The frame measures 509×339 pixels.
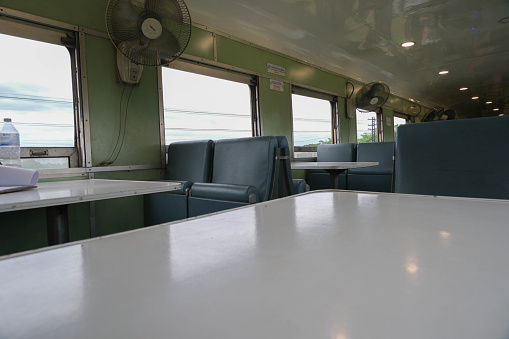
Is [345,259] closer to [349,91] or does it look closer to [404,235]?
[404,235]

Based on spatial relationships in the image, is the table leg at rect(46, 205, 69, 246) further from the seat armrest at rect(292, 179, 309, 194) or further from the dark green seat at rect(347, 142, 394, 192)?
the dark green seat at rect(347, 142, 394, 192)

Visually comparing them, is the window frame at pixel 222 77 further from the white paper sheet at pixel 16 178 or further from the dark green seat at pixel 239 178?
the white paper sheet at pixel 16 178

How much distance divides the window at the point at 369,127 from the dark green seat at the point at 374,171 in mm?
2254

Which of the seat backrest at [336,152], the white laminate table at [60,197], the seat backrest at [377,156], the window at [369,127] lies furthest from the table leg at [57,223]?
the window at [369,127]

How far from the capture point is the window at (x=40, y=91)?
2.58 m

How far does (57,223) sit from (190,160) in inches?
61.7

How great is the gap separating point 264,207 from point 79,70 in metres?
2.83

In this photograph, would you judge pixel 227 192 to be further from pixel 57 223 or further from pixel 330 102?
pixel 330 102

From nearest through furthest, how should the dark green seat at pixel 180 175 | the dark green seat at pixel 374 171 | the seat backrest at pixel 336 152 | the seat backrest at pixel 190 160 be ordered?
1. the dark green seat at pixel 180 175
2. the seat backrest at pixel 190 160
3. the dark green seat at pixel 374 171
4. the seat backrest at pixel 336 152

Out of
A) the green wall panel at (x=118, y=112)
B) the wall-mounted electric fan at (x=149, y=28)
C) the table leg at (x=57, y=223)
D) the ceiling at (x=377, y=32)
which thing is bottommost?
the table leg at (x=57, y=223)

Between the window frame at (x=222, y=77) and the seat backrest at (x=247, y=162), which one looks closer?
the seat backrest at (x=247, y=162)

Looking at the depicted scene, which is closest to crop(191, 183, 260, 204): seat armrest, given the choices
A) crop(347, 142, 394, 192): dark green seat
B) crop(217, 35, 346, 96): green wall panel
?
crop(217, 35, 346, 96): green wall panel

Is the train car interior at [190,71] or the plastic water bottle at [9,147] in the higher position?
the train car interior at [190,71]

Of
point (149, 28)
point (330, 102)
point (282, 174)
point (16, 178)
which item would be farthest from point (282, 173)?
point (330, 102)
